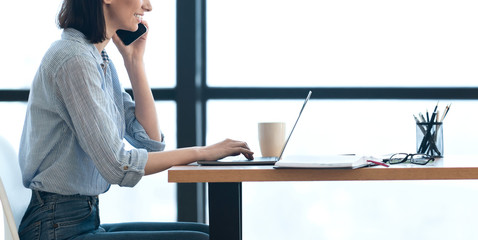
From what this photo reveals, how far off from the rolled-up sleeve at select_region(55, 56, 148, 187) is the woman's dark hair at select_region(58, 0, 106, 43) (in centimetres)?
18

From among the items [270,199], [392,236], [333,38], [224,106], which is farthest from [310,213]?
[333,38]

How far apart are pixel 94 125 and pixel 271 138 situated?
537 mm

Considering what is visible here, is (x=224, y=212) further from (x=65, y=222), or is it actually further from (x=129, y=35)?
(x=129, y=35)

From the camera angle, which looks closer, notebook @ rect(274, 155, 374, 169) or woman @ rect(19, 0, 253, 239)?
notebook @ rect(274, 155, 374, 169)

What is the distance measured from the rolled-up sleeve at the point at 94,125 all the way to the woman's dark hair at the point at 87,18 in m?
0.18

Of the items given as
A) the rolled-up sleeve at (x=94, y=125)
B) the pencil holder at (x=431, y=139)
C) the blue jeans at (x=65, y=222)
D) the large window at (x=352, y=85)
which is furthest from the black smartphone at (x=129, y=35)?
the pencil holder at (x=431, y=139)

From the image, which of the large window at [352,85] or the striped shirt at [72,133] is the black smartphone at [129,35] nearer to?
the striped shirt at [72,133]

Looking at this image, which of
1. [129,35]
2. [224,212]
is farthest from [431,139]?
[129,35]

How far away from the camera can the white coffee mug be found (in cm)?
166

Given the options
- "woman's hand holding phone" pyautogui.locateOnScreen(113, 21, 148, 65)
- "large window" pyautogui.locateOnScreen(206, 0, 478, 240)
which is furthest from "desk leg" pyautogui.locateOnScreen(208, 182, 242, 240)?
"large window" pyautogui.locateOnScreen(206, 0, 478, 240)

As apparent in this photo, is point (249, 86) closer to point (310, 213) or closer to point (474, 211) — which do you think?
point (310, 213)

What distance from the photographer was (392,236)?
261cm

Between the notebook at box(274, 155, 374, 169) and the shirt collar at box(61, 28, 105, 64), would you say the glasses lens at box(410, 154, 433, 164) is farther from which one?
the shirt collar at box(61, 28, 105, 64)

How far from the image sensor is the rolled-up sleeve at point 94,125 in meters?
1.34
